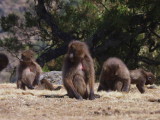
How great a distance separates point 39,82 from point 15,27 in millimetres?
10667

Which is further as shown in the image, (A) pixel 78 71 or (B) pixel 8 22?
(B) pixel 8 22

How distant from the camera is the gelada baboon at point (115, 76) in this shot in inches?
567

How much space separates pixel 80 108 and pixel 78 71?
211 centimetres

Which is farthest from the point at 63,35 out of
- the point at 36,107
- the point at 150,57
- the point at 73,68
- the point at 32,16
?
the point at 36,107

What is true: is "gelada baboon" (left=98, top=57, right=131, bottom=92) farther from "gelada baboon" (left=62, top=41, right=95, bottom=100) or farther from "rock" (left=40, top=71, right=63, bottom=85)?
"rock" (left=40, top=71, right=63, bottom=85)

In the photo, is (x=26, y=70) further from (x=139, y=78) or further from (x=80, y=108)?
(x=80, y=108)

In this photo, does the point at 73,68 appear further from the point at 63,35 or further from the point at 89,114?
the point at 63,35

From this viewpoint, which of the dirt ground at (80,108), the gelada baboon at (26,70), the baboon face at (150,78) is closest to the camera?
the dirt ground at (80,108)

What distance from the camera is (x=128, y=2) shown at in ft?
70.2

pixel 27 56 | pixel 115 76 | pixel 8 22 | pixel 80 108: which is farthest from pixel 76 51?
pixel 8 22

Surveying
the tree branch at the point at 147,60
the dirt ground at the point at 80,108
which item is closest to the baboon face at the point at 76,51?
the dirt ground at the point at 80,108

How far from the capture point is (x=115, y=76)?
14562 mm

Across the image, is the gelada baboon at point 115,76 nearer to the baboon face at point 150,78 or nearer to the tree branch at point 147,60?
the baboon face at point 150,78

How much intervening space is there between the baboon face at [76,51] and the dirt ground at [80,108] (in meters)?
1.03
